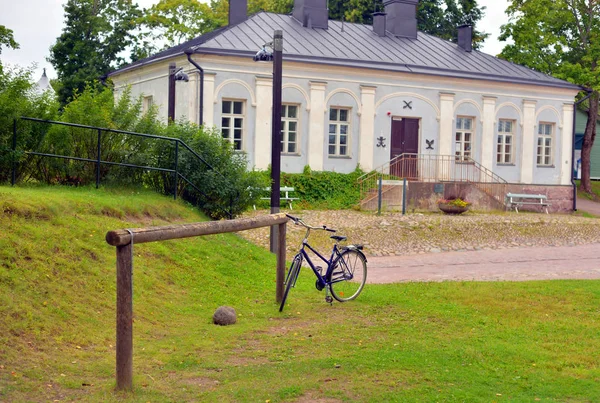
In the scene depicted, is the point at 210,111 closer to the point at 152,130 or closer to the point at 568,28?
the point at 152,130

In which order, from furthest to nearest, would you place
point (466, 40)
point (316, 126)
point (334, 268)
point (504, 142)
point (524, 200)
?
point (466, 40)
point (504, 142)
point (524, 200)
point (316, 126)
point (334, 268)

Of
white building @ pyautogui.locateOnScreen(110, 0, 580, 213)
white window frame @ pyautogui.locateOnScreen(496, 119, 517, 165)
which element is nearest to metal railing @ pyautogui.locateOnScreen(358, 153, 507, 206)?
white building @ pyautogui.locateOnScreen(110, 0, 580, 213)

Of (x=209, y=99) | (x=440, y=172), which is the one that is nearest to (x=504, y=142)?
(x=440, y=172)

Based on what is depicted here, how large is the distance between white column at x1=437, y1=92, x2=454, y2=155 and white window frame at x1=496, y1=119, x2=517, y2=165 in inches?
100

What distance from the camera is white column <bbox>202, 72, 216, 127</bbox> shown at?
90.3ft

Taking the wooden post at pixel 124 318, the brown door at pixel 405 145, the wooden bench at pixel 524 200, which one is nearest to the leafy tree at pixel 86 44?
the brown door at pixel 405 145

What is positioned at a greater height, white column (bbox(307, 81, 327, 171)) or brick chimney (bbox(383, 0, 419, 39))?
brick chimney (bbox(383, 0, 419, 39))

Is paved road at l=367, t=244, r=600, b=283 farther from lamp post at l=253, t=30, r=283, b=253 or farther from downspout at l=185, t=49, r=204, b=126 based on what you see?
downspout at l=185, t=49, r=204, b=126

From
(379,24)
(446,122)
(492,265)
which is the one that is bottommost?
(492,265)

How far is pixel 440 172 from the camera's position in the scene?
104 ft

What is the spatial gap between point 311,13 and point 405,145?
657cm

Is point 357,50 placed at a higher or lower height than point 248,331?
higher

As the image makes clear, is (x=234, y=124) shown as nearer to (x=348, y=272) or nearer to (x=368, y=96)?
(x=368, y=96)

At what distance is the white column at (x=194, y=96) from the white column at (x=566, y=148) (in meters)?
16.2
